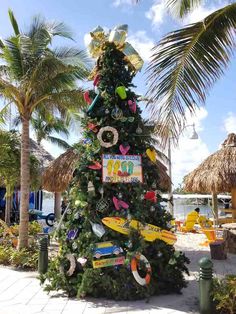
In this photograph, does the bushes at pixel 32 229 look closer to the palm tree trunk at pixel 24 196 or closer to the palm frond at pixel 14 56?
the palm tree trunk at pixel 24 196

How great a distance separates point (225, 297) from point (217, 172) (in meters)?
12.5

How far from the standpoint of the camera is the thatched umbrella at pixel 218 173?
57.2 feet

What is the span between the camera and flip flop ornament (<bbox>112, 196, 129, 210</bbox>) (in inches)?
275

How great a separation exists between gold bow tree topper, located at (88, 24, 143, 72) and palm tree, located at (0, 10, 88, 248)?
2606 millimetres

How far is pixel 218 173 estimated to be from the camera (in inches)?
691

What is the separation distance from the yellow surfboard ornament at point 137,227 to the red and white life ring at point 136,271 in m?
0.37

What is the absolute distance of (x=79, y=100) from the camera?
36.3 feet

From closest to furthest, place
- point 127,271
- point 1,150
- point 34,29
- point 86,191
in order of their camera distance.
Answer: point 127,271, point 86,191, point 34,29, point 1,150

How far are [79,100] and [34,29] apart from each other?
2.19 m

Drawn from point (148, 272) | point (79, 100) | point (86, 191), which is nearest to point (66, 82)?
point (79, 100)

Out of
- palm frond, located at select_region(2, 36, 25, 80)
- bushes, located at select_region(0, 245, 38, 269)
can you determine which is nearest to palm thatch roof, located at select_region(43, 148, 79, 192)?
bushes, located at select_region(0, 245, 38, 269)

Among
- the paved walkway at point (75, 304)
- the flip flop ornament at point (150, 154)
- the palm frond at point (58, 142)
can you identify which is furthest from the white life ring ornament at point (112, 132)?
the palm frond at point (58, 142)

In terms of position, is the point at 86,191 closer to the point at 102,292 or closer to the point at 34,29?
the point at 102,292

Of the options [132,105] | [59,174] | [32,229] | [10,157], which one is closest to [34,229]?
[32,229]
